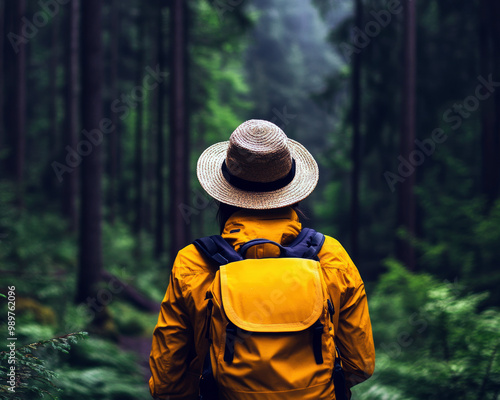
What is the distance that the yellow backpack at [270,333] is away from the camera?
2.23m

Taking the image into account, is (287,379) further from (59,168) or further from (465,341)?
(59,168)

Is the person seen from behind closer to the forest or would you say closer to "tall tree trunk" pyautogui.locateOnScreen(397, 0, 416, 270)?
the forest

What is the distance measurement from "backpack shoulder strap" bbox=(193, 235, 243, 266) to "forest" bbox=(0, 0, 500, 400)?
2.47 feet

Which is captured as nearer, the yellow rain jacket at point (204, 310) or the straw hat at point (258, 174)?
the yellow rain jacket at point (204, 310)

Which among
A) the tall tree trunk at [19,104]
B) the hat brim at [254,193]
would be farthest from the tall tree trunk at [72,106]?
the hat brim at [254,193]

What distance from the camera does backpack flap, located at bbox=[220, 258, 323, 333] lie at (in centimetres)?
228

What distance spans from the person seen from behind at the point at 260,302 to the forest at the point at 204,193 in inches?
19.8

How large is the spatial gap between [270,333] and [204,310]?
37cm

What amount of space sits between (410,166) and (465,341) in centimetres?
831

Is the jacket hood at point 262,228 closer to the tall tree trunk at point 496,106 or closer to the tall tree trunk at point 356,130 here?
the tall tree trunk at point 496,106

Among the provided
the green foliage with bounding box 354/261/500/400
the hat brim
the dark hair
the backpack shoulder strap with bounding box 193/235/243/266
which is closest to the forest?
the green foliage with bounding box 354/261/500/400

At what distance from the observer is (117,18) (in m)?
24.2

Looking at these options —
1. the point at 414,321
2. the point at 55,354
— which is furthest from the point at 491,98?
the point at 55,354

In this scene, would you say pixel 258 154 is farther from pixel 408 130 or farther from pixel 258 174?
pixel 408 130
